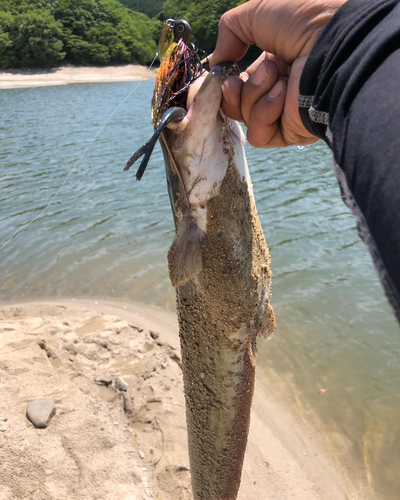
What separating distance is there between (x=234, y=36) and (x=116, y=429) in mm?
3050

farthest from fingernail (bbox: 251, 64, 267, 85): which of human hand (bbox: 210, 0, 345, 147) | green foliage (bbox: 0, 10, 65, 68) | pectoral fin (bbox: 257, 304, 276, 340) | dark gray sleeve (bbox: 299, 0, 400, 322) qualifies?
green foliage (bbox: 0, 10, 65, 68)

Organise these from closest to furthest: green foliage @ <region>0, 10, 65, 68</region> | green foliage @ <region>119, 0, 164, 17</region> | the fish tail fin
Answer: the fish tail fin
green foliage @ <region>0, 10, 65, 68</region>
green foliage @ <region>119, 0, 164, 17</region>

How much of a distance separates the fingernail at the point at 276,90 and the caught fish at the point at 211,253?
0.65 feet

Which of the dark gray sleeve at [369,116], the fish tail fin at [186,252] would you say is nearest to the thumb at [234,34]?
the dark gray sleeve at [369,116]

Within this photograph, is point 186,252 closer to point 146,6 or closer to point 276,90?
point 276,90

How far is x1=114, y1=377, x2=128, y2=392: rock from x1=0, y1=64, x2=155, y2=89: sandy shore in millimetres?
47009

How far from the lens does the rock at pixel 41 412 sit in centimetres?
331

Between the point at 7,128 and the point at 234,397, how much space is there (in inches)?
668

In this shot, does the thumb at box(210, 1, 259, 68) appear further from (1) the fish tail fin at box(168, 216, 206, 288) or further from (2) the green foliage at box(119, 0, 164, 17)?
(2) the green foliage at box(119, 0, 164, 17)

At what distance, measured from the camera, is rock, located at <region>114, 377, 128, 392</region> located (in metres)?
3.89

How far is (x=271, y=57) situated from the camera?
68.8 inches

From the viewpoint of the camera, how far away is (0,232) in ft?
24.7

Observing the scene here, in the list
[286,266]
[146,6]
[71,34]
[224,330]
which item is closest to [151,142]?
[224,330]

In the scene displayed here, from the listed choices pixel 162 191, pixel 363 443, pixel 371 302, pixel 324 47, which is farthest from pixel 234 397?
pixel 162 191
